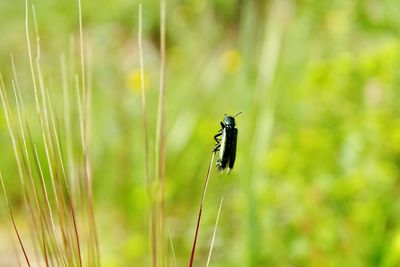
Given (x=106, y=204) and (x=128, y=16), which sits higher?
(x=128, y=16)

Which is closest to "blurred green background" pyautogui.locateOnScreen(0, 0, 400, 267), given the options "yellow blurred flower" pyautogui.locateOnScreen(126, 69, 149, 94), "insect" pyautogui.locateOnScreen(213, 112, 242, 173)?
"yellow blurred flower" pyautogui.locateOnScreen(126, 69, 149, 94)

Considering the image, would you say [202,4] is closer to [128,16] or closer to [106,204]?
[128,16]

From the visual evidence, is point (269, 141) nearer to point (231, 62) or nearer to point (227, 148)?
point (231, 62)

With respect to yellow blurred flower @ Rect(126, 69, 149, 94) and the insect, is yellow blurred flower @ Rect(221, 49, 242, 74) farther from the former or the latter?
the insect

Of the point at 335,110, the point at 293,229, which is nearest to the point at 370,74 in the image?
the point at 335,110

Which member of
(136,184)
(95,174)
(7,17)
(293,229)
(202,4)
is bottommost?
(293,229)

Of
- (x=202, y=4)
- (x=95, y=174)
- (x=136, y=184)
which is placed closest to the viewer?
(x=136, y=184)

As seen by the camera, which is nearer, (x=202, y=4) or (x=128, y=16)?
(x=202, y=4)

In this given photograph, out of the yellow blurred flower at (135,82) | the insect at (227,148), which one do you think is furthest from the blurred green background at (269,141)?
the insect at (227,148)

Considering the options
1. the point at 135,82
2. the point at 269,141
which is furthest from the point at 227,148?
the point at 135,82
